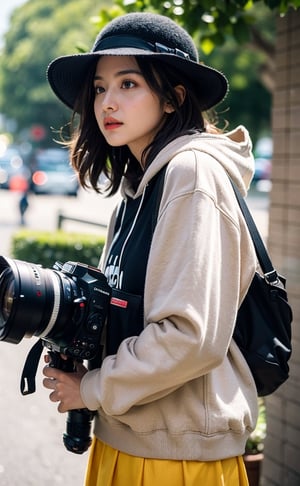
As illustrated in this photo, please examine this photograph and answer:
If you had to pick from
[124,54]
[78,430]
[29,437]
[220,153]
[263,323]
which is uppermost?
[124,54]

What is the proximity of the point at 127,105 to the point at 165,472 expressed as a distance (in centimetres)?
95

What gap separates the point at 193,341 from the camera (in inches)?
72.1

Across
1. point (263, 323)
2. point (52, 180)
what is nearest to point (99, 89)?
point (263, 323)

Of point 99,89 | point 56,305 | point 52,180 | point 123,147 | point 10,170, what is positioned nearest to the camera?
point 56,305

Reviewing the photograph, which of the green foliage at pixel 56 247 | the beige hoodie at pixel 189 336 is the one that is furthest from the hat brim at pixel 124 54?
the green foliage at pixel 56 247

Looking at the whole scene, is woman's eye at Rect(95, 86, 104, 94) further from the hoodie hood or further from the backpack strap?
the backpack strap

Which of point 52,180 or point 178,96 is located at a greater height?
point 178,96

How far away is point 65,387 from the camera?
6.92 ft

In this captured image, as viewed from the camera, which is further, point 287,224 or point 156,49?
point 287,224

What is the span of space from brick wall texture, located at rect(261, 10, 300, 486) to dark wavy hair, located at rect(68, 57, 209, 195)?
2.87ft

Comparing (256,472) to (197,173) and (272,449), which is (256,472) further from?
(197,173)

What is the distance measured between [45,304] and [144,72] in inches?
26.8

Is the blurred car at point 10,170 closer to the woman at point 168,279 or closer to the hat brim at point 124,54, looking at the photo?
the hat brim at point 124,54

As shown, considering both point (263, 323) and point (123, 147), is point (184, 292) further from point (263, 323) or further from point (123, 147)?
point (123, 147)
